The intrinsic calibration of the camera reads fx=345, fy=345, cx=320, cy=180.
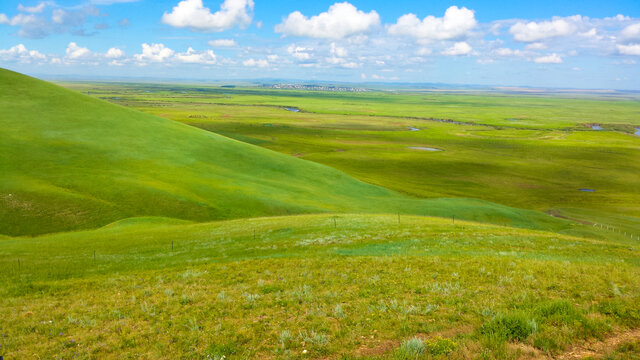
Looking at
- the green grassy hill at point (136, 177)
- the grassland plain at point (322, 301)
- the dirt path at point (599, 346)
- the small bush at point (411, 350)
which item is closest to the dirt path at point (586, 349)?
the dirt path at point (599, 346)

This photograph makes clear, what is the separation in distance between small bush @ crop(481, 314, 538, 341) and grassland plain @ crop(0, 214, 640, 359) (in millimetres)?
39

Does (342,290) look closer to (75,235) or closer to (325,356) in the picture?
(325,356)

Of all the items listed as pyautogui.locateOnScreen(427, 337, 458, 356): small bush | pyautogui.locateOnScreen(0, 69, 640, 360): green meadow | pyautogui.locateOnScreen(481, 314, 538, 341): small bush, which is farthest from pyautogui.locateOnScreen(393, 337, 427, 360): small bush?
pyautogui.locateOnScreen(481, 314, 538, 341): small bush

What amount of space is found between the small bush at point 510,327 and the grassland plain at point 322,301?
0.13 ft

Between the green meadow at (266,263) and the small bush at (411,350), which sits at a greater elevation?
the small bush at (411,350)

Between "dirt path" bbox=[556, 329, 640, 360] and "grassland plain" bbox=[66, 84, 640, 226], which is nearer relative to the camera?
"dirt path" bbox=[556, 329, 640, 360]

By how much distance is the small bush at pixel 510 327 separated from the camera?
960 cm

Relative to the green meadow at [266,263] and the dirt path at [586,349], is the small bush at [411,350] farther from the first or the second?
the dirt path at [586,349]

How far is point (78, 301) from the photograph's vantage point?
15.5m

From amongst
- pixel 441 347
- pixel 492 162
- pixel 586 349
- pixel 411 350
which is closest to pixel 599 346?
pixel 586 349

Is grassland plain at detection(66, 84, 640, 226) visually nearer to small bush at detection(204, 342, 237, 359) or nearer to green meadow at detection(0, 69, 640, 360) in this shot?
green meadow at detection(0, 69, 640, 360)

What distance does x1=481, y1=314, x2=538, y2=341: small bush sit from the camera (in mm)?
9602

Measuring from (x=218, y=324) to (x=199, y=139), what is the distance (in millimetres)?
83725

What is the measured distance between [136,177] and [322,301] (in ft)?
178
